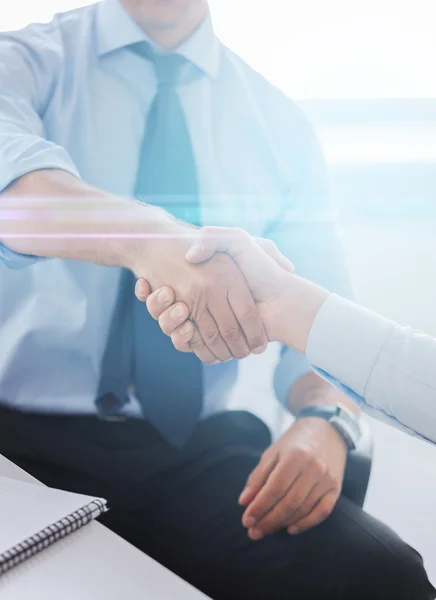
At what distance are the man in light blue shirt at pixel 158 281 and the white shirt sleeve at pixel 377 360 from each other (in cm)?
8

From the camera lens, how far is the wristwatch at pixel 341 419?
868 mm

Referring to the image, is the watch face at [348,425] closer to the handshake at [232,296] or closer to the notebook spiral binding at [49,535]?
the handshake at [232,296]

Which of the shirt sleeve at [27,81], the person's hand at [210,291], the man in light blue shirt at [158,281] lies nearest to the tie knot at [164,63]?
the man in light blue shirt at [158,281]

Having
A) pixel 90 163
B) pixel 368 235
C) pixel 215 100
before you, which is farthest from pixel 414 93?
pixel 90 163

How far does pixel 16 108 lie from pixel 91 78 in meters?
0.14

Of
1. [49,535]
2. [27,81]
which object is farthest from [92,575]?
[27,81]

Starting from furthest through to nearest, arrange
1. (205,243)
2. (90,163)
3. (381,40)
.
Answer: (90,163) < (205,243) < (381,40)

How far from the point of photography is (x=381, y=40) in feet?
2.62

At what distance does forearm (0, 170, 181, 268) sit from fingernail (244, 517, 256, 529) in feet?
1.49

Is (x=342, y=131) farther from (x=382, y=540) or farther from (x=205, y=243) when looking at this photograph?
(x=382, y=540)

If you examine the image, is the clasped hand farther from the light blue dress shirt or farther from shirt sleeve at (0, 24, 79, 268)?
shirt sleeve at (0, 24, 79, 268)

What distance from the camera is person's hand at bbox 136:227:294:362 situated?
92 centimetres

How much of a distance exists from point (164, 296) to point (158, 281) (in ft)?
0.09

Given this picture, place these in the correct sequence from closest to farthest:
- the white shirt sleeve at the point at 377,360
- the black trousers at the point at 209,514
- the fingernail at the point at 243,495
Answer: the white shirt sleeve at the point at 377,360 → the black trousers at the point at 209,514 → the fingernail at the point at 243,495
